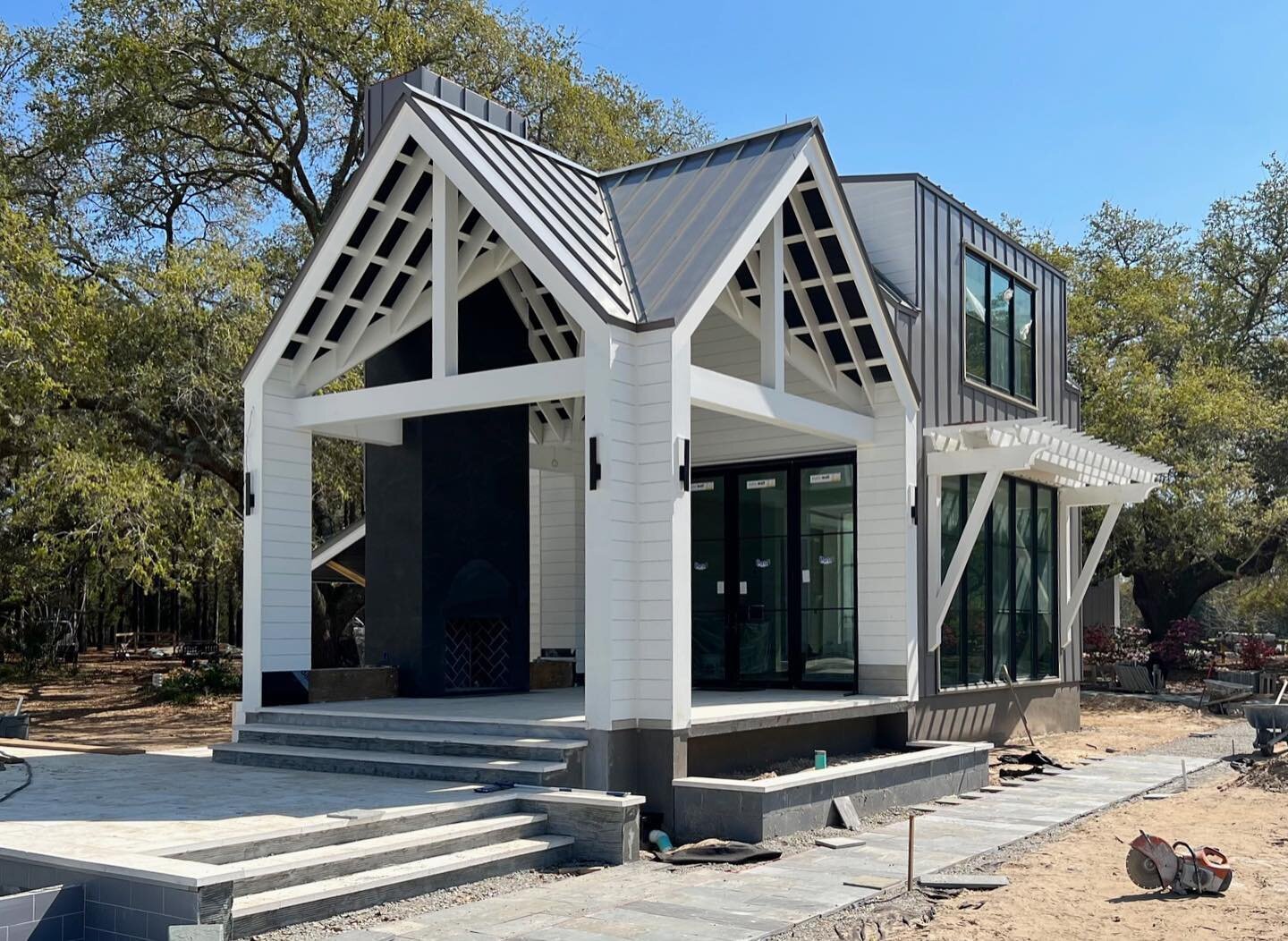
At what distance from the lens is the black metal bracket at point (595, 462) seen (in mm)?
9383

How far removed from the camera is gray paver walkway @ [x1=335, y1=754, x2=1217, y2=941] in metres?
6.70

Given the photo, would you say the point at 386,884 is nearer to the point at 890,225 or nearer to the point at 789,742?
the point at 789,742

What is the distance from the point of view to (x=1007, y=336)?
16.8 m

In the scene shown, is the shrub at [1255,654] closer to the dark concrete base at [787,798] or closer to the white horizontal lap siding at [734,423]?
the white horizontal lap siding at [734,423]

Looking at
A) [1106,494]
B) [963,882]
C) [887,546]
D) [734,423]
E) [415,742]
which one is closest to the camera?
[963,882]

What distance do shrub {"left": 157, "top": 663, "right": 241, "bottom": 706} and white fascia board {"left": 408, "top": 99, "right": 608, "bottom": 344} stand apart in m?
14.8

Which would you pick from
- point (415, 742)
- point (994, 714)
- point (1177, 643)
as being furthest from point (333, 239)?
point (1177, 643)

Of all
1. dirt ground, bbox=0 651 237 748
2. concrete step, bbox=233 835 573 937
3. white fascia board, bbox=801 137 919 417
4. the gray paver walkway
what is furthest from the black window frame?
dirt ground, bbox=0 651 237 748

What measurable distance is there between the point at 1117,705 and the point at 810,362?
13477mm

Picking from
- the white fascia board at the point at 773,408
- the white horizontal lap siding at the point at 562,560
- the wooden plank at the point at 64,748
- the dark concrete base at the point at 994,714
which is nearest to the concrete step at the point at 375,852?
the white fascia board at the point at 773,408

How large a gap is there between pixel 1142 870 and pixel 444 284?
22.0ft

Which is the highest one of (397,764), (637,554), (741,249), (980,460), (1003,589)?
(741,249)

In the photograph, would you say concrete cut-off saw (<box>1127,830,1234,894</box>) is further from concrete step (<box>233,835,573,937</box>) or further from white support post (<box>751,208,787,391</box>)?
white support post (<box>751,208,787,391</box>)

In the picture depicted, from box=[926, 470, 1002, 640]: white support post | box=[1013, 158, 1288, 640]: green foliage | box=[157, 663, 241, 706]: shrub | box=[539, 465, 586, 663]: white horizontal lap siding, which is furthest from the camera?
box=[1013, 158, 1288, 640]: green foliage
